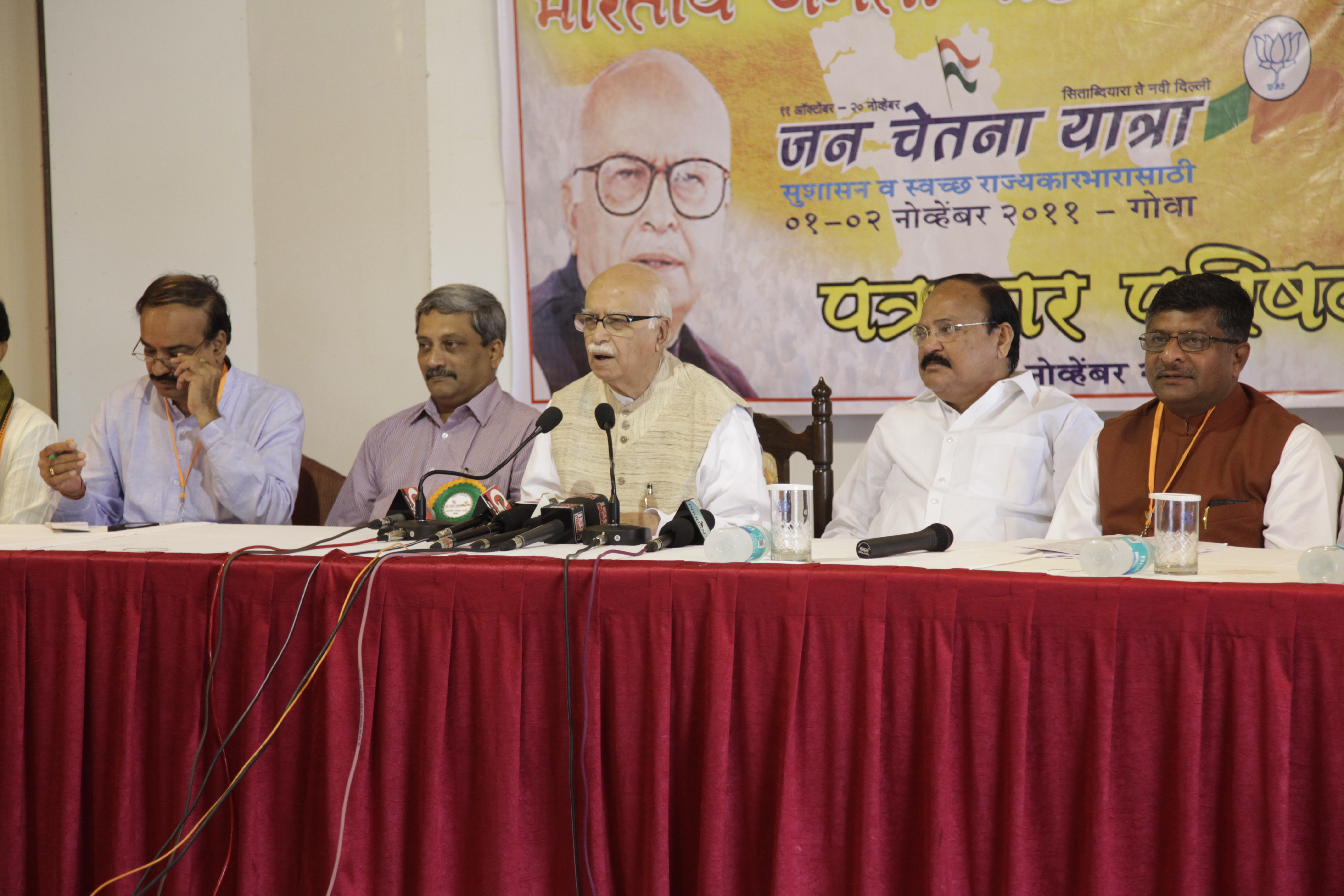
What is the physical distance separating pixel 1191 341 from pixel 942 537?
103 cm

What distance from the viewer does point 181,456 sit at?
325cm

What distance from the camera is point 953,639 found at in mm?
1628

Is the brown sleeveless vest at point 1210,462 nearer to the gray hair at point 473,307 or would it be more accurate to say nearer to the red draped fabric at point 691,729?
the red draped fabric at point 691,729

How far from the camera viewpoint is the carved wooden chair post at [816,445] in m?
3.36

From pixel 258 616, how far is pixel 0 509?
5.89ft

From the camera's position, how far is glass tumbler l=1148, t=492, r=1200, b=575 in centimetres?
170

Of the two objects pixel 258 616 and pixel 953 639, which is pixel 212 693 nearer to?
pixel 258 616

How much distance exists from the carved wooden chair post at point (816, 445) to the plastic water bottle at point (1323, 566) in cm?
179

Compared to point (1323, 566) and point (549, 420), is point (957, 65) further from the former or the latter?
point (1323, 566)

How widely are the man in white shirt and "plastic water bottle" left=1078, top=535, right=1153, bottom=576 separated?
3.81 feet

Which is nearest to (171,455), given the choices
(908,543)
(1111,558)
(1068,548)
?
(908,543)

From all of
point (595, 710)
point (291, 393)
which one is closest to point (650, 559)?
point (595, 710)

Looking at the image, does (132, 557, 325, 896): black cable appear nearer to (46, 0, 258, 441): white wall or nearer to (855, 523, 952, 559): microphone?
(855, 523, 952, 559): microphone

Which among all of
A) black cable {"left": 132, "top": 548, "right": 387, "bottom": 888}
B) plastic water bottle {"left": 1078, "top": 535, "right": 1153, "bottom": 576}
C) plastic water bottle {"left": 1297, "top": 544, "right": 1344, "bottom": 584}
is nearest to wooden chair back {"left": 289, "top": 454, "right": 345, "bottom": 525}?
black cable {"left": 132, "top": 548, "right": 387, "bottom": 888}
